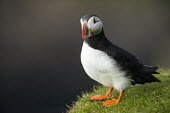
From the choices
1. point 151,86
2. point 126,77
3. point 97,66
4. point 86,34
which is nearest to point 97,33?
point 86,34

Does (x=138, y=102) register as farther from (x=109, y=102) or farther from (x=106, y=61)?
(x=106, y=61)

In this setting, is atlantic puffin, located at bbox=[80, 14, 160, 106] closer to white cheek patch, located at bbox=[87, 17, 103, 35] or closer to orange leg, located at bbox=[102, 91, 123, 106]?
white cheek patch, located at bbox=[87, 17, 103, 35]

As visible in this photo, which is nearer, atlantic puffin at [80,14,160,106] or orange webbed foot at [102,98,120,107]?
atlantic puffin at [80,14,160,106]

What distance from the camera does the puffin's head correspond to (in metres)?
4.66

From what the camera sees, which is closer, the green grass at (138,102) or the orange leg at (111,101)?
the green grass at (138,102)

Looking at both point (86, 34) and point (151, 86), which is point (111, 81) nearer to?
point (86, 34)

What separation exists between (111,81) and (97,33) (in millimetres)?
866

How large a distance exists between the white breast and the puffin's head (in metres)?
0.26

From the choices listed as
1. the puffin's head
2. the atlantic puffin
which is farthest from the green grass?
the puffin's head

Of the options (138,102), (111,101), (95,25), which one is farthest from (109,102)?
(95,25)

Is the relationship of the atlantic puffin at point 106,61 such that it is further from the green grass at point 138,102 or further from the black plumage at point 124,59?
the green grass at point 138,102

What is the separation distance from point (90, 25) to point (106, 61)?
666 mm

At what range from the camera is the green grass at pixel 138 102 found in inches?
185

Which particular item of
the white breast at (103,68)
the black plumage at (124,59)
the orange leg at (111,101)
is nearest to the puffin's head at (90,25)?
the black plumage at (124,59)
